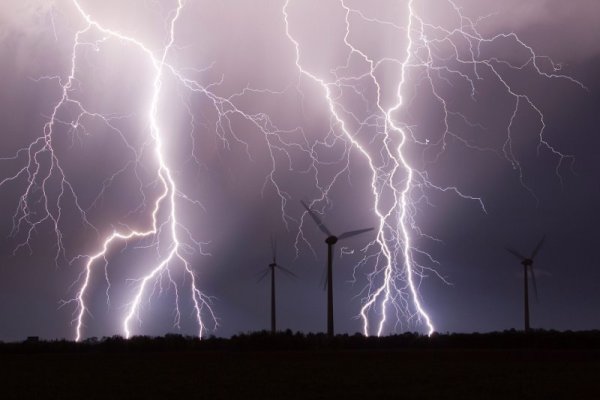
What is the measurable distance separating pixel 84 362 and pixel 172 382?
354 inches

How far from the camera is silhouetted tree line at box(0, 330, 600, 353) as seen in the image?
39531 millimetres

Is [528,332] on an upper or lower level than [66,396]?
upper

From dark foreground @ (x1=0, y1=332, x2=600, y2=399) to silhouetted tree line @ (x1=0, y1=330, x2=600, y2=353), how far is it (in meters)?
0.05

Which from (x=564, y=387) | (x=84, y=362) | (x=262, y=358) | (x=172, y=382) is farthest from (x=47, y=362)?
(x=564, y=387)

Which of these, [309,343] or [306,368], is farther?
[309,343]

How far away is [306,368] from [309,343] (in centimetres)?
1209

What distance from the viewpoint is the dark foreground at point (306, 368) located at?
21.2 meters

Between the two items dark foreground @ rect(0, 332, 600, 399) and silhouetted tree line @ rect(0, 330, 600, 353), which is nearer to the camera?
dark foreground @ rect(0, 332, 600, 399)

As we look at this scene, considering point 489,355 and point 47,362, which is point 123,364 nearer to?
point 47,362

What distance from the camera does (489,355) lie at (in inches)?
1320

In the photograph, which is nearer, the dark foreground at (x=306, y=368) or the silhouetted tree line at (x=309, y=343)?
the dark foreground at (x=306, y=368)

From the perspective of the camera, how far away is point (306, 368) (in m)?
27.5

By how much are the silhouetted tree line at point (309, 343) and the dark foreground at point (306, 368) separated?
53mm

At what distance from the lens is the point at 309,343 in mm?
39500
